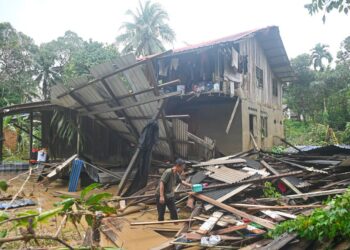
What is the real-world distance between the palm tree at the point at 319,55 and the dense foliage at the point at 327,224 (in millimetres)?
33428

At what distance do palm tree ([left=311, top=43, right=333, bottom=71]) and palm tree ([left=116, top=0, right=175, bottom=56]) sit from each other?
1619 centimetres

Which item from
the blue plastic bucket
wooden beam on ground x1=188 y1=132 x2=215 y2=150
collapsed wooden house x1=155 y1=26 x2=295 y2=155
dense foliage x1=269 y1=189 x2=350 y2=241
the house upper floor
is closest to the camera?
dense foliage x1=269 y1=189 x2=350 y2=241

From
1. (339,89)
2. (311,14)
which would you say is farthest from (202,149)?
(339,89)

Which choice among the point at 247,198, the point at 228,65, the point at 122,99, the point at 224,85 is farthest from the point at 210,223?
the point at 228,65

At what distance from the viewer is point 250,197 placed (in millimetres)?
7418

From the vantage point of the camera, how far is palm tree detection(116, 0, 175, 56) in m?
29.0

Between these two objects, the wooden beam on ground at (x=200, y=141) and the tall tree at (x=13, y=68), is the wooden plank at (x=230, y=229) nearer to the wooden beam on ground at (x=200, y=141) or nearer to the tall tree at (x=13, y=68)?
the wooden beam on ground at (x=200, y=141)

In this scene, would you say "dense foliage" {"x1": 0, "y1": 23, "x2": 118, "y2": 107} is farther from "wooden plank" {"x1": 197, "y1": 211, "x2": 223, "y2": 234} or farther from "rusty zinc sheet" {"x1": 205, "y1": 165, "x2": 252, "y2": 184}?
"wooden plank" {"x1": 197, "y1": 211, "x2": 223, "y2": 234}

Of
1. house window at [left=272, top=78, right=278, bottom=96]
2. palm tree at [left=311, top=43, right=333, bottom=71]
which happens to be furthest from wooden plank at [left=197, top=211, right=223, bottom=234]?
palm tree at [left=311, top=43, right=333, bottom=71]

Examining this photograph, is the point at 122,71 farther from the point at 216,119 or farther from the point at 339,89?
the point at 339,89

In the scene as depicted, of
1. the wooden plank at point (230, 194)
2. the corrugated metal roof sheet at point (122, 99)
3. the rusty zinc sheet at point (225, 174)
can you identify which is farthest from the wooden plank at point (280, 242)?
the corrugated metal roof sheet at point (122, 99)

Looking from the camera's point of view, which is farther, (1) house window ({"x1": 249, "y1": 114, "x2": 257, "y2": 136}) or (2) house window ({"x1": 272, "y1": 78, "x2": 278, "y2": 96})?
(2) house window ({"x1": 272, "y1": 78, "x2": 278, "y2": 96})

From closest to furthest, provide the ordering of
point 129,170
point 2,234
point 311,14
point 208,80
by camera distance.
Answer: point 2,234 < point 311,14 < point 129,170 < point 208,80

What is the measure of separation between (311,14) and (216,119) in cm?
993
